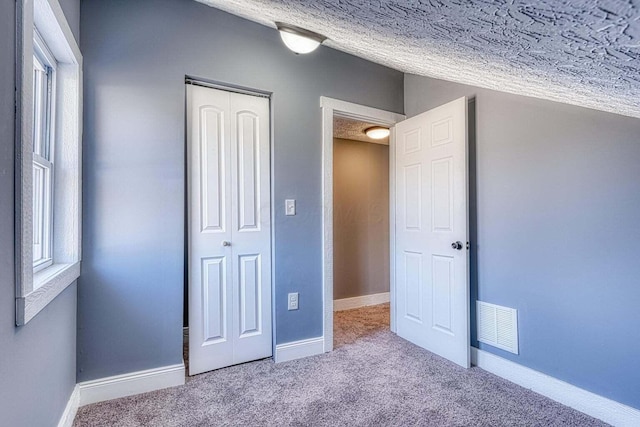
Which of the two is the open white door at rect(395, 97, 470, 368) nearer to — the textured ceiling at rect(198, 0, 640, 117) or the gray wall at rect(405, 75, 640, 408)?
the gray wall at rect(405, 75, 640, 408)

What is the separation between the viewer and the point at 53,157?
173cm

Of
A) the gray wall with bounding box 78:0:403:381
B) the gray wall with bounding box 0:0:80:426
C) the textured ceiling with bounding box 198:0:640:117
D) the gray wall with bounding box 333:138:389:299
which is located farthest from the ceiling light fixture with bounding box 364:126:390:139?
the gray wall with bounding box 0:0:80:426

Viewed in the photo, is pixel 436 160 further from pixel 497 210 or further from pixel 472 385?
pixel 472 385

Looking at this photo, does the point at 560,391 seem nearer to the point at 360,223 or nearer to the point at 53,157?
the point at 360,223

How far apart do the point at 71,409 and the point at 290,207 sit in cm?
170

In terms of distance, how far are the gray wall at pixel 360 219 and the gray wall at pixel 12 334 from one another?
2826 mm

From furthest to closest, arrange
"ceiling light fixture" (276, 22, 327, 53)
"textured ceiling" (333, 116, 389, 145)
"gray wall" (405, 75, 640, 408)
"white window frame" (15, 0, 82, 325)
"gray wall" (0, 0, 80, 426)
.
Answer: "textured ceiling" (333, 116, 389, 145), "ceiling light fixture" (276, 22, 327, 53), "gray wall" (405, 75, 640, 408), "white window frame" (15, 0, 82, 325), "gray wall" (0, 0, 80, 426)

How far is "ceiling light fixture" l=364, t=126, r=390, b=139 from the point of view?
359 cm

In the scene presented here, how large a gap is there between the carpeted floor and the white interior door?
0.22 metres

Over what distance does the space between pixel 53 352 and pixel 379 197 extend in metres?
3.48

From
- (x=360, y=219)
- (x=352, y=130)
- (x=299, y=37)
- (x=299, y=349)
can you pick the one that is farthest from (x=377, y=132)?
(x=299, y=349)

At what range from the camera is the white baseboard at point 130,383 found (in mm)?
1938

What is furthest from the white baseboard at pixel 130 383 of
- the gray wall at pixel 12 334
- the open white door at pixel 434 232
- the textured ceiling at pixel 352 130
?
the textured ceiling at pixel 352 130

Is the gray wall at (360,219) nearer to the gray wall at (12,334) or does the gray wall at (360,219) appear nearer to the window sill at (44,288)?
the window sill at (44,288)
